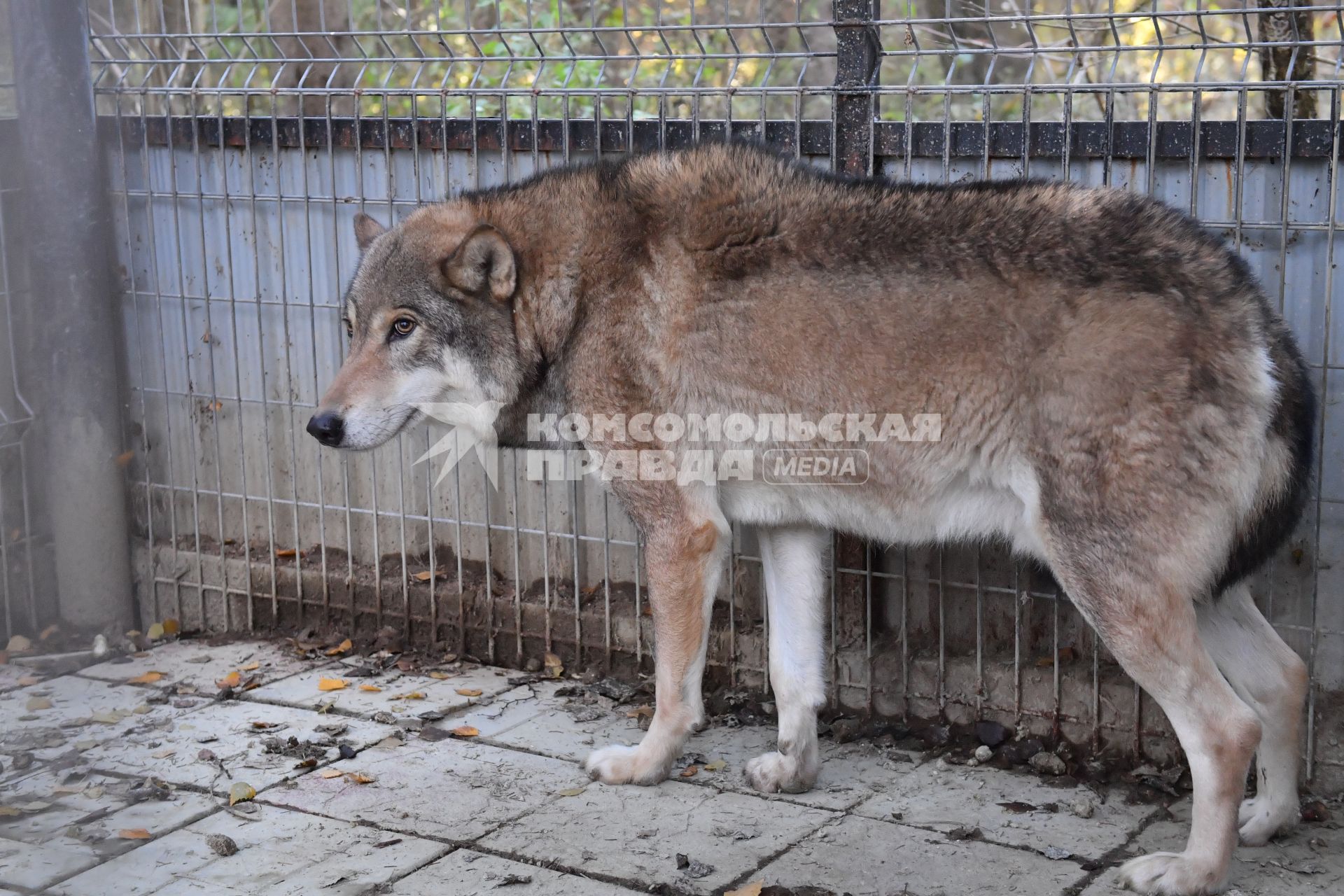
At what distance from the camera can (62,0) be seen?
200 cm

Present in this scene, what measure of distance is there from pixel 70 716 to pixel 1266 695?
432 centimetres

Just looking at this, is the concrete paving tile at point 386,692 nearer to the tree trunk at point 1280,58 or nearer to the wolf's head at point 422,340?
the wolf's head at point 422,340

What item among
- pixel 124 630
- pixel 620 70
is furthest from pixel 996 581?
pixel 620 70

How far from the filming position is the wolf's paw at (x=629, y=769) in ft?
14.5

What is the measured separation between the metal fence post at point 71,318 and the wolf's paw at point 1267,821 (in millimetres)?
3451

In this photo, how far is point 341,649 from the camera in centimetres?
589

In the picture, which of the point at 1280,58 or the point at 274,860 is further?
the point at 1280,58

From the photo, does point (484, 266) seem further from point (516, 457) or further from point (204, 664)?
point (204, 664)

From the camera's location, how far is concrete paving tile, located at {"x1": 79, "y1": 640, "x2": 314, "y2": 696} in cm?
563

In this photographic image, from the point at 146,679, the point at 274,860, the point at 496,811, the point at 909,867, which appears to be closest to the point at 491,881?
the point at 496,811

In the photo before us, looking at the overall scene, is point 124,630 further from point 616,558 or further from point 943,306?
point 943,306

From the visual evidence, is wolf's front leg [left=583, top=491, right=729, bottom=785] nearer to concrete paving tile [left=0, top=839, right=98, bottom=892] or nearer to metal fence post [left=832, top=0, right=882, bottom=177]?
metal fence post [left=832, top=0, right=882, bottom=177]

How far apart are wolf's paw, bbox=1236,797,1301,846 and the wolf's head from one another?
2.68 metres

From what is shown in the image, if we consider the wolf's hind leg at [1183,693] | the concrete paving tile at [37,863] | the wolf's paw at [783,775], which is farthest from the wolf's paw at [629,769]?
the concrete paving tile at [37,863]
